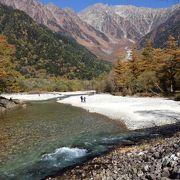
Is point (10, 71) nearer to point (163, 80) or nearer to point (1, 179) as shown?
point (163, 80)

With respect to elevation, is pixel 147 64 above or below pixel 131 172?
above

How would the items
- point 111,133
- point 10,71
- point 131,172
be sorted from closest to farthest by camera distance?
point 131,172
point 111,133
point 10,71

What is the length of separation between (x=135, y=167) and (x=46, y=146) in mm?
13113

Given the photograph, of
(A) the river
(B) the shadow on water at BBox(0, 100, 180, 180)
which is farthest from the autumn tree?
(B) the shadow on water at BBox(0, 100, 180, 180)

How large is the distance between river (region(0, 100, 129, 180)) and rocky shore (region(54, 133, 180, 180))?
2635 millimetres

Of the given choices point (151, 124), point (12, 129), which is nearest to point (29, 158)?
point (12, 129)

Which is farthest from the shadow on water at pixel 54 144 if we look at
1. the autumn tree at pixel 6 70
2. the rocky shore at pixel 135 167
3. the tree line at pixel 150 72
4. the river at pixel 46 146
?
the tree line at pixel 150 72

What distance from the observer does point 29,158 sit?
2491 cm

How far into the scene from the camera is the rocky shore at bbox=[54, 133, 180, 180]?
15.6 meters

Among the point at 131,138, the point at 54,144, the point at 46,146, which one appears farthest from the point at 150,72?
the point at 46,146

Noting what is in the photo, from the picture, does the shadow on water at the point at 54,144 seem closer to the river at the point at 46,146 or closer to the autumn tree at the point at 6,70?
the river at the point at 46,146

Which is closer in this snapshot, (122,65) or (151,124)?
(151,124)

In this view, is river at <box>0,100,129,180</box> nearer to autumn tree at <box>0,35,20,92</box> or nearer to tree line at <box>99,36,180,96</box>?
autumn tree at <box>0,35,20,92</box>

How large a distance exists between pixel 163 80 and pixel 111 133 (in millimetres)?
56242
